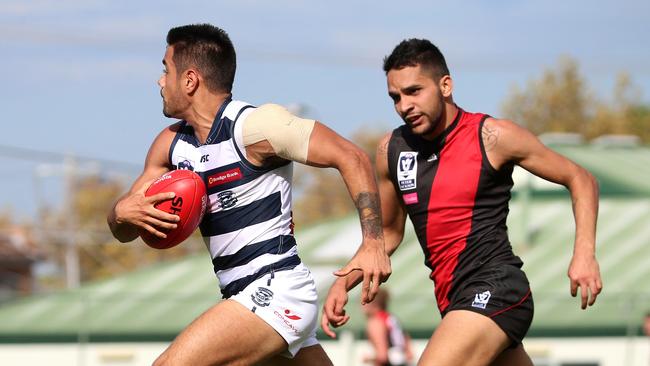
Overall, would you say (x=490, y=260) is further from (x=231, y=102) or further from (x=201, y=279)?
(x=201, y=279)

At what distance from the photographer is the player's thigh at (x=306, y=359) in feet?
21.5

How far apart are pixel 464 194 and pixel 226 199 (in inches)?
55.6

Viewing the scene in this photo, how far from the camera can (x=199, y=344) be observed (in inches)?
239

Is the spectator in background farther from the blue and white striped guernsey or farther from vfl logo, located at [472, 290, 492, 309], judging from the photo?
the blue and white striped guernsey

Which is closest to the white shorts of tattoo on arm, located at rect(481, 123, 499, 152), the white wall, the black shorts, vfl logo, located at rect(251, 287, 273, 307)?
vfl logo, located at rect(251, 287, 273, 307)

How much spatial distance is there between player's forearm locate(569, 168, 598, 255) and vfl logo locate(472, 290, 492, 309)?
58cm

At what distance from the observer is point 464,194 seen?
277 inches

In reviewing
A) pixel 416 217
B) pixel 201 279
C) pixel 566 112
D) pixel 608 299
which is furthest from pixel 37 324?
pixel 566 112

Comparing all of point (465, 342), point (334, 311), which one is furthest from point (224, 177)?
point (465, 342)

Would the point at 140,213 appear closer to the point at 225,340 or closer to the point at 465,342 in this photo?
the point at 225,340

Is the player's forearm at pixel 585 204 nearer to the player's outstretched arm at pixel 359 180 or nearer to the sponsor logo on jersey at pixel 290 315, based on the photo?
the player's outstretched arm at pixel 359 180

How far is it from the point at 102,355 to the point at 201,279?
6.17 meters

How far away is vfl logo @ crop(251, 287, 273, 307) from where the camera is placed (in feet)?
20.7

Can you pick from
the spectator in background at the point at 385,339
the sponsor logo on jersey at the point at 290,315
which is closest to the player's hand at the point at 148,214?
the sponsor logo on jersey at the point at 290,315
